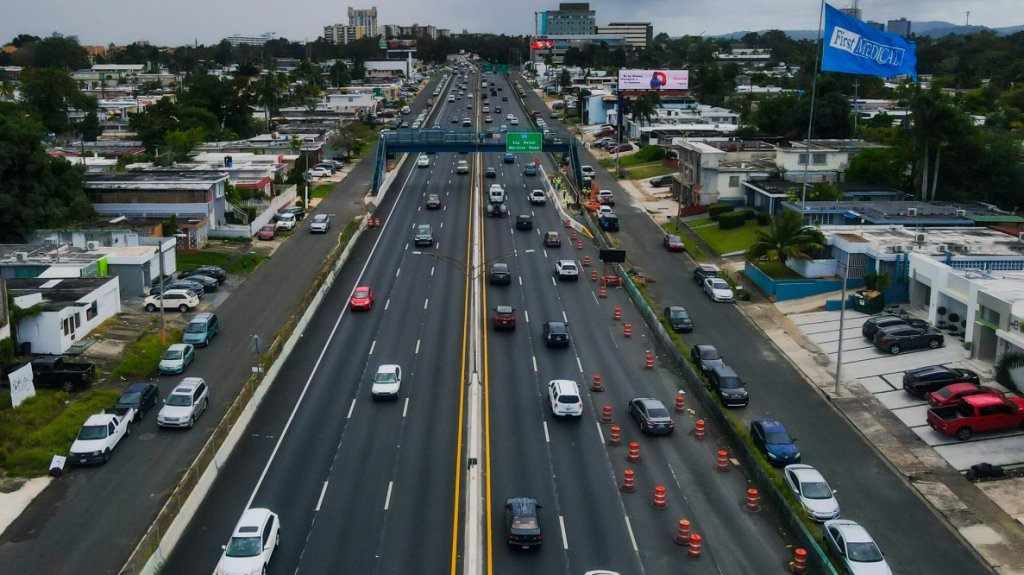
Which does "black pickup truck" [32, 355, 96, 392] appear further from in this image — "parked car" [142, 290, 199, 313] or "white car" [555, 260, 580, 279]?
"white car" [555, 260, 580, 279]

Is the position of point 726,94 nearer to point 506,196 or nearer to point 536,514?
point 506,196

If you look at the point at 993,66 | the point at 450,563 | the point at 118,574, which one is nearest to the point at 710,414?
the point at 450,563

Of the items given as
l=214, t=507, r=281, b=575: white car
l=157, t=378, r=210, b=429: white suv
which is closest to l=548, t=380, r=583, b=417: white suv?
l=214, t=507, r=281, b=575: white car

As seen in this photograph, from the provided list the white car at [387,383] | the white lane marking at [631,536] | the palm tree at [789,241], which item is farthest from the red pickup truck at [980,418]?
the white car at [387,383]

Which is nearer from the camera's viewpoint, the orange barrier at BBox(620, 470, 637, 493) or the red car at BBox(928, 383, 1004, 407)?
the orange barrier at BBox(620, 470, 637, 493)

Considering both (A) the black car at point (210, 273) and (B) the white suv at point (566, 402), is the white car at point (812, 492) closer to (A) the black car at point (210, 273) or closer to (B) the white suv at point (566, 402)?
(B) the white suv at point (566, 402)

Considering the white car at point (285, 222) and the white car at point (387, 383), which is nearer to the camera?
the white car at point (387, 383)
